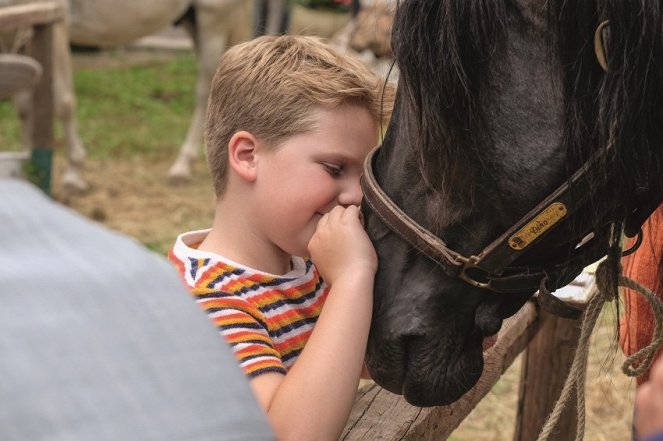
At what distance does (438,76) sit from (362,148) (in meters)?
0.24

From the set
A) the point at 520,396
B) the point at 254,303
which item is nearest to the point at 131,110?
the point at 520,396

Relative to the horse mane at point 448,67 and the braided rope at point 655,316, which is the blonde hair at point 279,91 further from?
the braided rope at point 655,316

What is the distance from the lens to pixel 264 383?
1.22m

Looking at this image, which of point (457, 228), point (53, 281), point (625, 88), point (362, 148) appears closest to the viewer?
point (53, 281)

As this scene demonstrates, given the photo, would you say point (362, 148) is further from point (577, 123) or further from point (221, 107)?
point (577, 123)

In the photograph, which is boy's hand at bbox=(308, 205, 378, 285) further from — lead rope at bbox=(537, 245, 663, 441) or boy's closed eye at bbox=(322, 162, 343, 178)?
lead rope at bbox=(537, 245, 663, 441)

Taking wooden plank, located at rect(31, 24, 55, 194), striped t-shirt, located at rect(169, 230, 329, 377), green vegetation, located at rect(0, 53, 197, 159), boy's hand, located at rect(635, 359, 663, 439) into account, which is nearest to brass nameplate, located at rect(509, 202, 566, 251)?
striped t-shirt, located at rect(169, 230, 329, 377)

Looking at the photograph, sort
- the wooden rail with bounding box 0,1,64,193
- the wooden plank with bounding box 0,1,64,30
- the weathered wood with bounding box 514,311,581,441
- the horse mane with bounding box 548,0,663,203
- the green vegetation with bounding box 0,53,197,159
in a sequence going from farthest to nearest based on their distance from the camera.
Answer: the green vegetation with bounding box 0,53,197,159 < the wooden rail with bounding box 0,1,64,193 < the wooden plank with bounding box 0,1,64,30 < the weathered wood with bounding box 514,311,581,441 < the horse mane with bounding box 548,0,663,203

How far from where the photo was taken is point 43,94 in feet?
16.2

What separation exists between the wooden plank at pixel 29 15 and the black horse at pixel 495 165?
10.8 ft

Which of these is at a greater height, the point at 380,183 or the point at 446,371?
the point at 380,183

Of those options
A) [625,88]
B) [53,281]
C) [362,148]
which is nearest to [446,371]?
[362,148]

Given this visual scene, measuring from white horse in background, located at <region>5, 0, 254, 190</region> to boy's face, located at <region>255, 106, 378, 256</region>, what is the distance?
177 inches

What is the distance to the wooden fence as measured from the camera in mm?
1498
